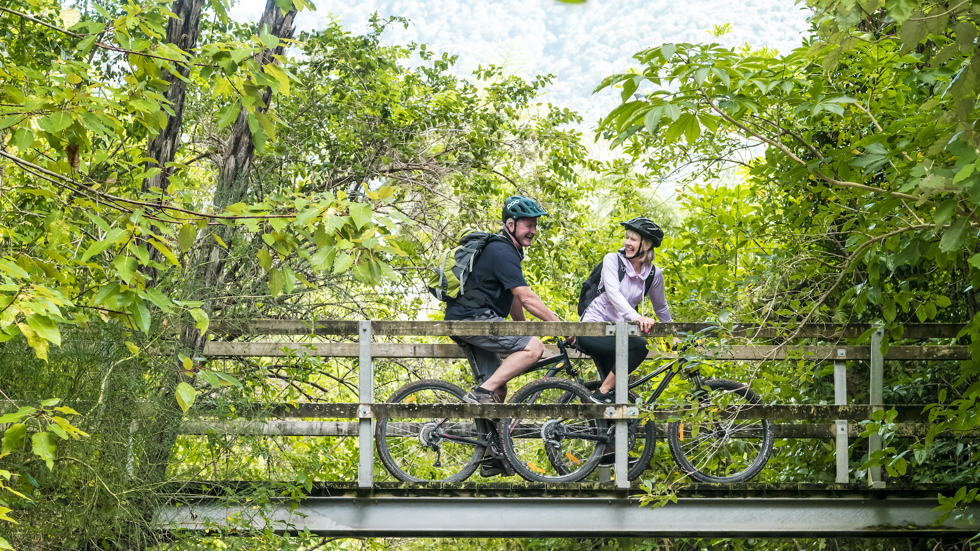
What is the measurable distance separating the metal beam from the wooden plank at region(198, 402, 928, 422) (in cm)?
48

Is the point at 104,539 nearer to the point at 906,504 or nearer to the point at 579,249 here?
the point at 906,504

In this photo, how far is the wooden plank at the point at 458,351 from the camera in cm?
465

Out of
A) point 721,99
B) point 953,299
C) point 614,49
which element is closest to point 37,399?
point 721,99

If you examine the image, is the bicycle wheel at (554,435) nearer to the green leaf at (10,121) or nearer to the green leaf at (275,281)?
the green leaf at (275,281)

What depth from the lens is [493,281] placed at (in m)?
4.74

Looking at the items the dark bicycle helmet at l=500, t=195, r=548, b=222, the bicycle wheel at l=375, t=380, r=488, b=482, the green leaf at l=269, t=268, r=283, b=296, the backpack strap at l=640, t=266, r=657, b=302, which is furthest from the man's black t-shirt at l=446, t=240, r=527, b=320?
the green leaf at l=269, t=268, r=283, b=296

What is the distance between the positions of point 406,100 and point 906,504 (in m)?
5.21

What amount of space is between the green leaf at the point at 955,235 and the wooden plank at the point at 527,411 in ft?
6.08

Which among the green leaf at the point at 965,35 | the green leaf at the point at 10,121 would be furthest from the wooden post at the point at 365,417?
the green leaf at the point at 965,35

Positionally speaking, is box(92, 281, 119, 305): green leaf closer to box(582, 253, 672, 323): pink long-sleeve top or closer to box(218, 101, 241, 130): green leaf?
box(218, 101, 241, 130): green leaf

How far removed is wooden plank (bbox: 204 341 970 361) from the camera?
4.65 m

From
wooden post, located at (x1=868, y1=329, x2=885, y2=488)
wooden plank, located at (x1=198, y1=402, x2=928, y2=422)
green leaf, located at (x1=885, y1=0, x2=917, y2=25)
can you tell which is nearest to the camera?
green leaf, located at (x1=885, y1=0, x2=917, y2=25)

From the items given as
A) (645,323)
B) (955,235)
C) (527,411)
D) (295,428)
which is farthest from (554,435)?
(955,235)

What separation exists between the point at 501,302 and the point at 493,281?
15 centimetres
